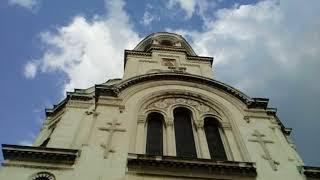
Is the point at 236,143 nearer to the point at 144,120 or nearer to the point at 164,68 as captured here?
Result: the point at 144,120

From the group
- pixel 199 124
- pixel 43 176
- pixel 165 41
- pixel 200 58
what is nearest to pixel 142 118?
pixel 199 124

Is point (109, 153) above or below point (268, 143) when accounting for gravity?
below

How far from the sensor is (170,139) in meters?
24.1

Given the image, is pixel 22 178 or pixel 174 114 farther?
pixel 174 114

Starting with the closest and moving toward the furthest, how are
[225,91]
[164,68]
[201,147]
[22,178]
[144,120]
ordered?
[22,178] < [201,147] < [144,120] < [225,91] < [164,68]

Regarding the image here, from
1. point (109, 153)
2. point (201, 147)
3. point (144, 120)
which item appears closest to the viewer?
point (109, 153)

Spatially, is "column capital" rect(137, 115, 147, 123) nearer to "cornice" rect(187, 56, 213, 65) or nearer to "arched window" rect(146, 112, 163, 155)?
"arched window" rect(146, 112, 163, 155)

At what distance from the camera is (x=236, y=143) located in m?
24.2

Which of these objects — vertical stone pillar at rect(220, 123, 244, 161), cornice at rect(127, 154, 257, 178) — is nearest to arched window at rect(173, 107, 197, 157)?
vertical stone pillar at rect(220, 123, 244, 161)

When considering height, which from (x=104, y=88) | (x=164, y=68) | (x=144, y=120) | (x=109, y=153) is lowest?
(x=109, y=153)

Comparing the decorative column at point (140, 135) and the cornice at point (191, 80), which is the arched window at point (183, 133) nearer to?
the decorative column at point (140, 135)

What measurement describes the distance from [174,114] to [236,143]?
4292 mm

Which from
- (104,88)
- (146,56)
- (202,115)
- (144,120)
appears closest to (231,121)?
(202,115)

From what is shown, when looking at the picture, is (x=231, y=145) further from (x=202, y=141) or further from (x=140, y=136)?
(x=140, y=136)
